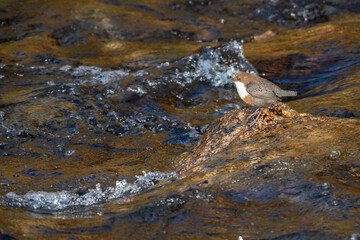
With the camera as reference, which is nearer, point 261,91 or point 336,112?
point 261,91

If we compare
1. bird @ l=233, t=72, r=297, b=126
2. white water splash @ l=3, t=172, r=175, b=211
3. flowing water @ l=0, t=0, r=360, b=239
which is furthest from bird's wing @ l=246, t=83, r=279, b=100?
white water splash @ l=3, t=172, r=175, b=211

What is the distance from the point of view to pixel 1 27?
9.18 metres

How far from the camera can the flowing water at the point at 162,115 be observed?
3584mm

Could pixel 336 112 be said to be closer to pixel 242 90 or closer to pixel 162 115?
pixel 242 90

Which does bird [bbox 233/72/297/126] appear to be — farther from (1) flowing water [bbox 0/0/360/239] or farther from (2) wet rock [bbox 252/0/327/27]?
(2) wet rock [bbox 252/0/327/27]

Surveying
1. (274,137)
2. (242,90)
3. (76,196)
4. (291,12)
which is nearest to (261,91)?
(242,90)

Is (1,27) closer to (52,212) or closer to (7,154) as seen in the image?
(7,154)

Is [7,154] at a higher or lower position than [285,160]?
lower

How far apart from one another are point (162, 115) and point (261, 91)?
1.95 meters

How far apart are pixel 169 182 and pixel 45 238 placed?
122 cm

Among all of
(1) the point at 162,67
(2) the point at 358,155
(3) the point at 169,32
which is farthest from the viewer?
(3) the point at 169,32

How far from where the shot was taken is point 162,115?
22.4ft

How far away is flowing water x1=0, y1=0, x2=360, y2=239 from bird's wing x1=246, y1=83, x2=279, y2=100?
84 cm

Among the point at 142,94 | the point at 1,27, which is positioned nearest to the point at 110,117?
the point at 142,94
